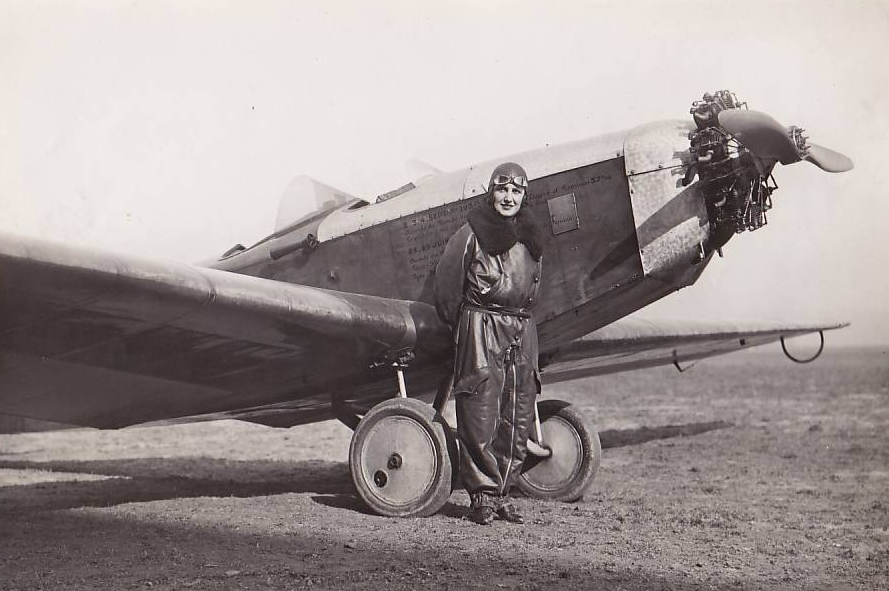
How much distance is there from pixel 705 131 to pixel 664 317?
4070mm

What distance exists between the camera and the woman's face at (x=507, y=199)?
5090 millimetres

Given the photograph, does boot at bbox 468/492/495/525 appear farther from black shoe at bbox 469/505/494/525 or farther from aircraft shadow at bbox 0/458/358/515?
aircraft shadow at bbox 0/458/358/515

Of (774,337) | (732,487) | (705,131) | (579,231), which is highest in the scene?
(705,131)

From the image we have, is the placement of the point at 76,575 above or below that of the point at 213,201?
below

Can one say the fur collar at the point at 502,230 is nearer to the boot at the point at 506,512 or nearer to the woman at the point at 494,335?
the woman at the point at 494,335

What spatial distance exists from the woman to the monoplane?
0.36 metres

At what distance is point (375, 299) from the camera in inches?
225

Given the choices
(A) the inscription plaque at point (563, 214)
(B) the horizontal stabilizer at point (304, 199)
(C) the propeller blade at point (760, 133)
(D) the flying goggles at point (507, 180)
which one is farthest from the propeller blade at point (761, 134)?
(B) the horizontal stabilizer at point (304, 199)

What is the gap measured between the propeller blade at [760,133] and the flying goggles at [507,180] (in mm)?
1366

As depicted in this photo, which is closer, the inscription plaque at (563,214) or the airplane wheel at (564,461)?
the inscription plaque at (563,214)

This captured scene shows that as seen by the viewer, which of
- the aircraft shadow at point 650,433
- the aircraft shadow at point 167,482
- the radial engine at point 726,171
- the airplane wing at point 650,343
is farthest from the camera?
the aircraft shadow at point 650,433

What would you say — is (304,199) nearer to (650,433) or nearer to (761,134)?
(761,134)

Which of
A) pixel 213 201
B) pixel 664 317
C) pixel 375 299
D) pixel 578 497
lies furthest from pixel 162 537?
pixel 213 201

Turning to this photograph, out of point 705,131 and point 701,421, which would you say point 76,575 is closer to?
point 705,131
